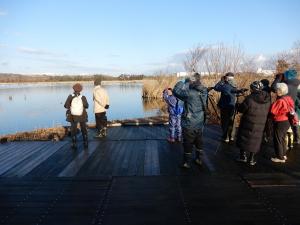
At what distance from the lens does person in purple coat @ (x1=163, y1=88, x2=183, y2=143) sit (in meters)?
7.73

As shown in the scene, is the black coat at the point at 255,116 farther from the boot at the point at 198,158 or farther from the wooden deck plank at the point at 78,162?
the wooden deck plank at the point at 78,162

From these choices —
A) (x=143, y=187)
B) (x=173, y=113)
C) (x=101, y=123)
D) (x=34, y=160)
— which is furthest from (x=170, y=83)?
(x=143, y=187)

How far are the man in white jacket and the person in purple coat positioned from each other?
187 centimetres

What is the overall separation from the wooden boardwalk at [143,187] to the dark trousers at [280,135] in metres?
0.22

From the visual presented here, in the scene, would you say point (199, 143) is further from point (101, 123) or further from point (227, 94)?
point (101, 123)

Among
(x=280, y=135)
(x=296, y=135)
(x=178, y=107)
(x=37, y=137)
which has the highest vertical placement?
(x=178, y=107)

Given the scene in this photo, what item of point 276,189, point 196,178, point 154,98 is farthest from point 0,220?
point 154,98

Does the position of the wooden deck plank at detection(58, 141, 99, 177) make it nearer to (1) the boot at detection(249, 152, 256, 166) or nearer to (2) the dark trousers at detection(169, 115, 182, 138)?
(2) the dark trousers at detection(169, 115, 182, 138)

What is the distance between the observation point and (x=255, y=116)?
5.81 meters

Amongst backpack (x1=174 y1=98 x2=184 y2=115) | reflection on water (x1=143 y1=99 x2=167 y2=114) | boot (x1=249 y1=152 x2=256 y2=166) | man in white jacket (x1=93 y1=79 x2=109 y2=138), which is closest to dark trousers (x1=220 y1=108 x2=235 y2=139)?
backpack (x1=174 y1=98 x2=184 y2=115)

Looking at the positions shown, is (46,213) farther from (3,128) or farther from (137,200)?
(3,128)

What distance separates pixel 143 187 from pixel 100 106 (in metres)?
4.54

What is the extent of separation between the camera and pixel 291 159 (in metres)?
6.38

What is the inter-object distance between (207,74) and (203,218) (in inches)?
462
